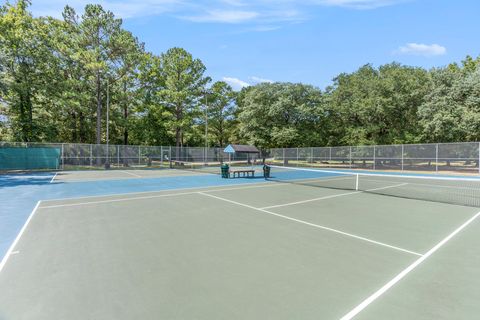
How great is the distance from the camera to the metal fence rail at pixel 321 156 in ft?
88.4

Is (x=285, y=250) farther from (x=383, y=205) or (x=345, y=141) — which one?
(x=345, y=141)

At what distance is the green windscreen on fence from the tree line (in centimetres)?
618

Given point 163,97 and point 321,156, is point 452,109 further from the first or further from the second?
point 163,97

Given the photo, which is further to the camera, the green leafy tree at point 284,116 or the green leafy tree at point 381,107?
the green leafy tree at point 284,116

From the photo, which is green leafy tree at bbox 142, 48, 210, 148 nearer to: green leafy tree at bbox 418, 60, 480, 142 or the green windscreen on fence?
the green windscreen on fence

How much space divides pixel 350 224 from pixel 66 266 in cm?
710

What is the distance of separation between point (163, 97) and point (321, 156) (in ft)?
84.9

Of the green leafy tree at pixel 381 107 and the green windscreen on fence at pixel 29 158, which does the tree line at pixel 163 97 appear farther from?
the green windscreen on fence at pixel 29 158

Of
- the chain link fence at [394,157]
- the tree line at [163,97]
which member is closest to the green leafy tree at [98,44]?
the tree line at [163,97]

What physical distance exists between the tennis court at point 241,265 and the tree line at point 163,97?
28111 mm

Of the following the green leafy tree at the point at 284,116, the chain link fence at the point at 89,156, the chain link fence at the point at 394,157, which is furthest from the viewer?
the green leafy tree at the point at 284,116

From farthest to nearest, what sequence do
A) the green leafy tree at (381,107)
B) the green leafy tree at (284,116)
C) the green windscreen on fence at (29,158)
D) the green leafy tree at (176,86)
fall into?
the green leafy tree at (284,116)
the green leafy tree at (176,86)
the green leafy tree at (381,107)
the green windscreen on fence at (29,158)

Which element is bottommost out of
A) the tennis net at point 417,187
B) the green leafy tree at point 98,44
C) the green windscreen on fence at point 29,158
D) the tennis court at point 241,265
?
the tennis net at point 417,187

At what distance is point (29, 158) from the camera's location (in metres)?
A: 26.7
